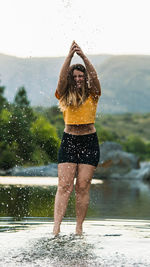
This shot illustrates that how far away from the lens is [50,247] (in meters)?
5.22

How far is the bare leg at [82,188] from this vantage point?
577 cm

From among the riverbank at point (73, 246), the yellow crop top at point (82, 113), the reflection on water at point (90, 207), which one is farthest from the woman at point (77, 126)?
the reflection on water at point (90, 207)

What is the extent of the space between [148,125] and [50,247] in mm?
98792

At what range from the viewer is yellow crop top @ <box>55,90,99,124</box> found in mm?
5703

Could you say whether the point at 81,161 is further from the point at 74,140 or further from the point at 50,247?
the point at 50,247

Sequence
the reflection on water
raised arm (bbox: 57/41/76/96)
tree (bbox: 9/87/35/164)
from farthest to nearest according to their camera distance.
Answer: tree (bbox: 9/87/35/164) → the reflection on water → raised arm (bbox: 57/41/76/96)

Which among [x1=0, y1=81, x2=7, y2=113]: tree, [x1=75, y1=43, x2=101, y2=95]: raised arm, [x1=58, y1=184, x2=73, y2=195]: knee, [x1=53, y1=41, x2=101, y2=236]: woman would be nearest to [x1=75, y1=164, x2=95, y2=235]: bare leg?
[x1=53, y1=41, x2=101, y2=236]: woman

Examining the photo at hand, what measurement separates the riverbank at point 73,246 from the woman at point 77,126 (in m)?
0.39

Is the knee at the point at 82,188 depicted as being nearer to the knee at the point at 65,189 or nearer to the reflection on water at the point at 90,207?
the knee at the point at 65,189

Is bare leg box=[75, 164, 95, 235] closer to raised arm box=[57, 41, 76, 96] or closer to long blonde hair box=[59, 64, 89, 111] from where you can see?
long blonde hair box=[59, 64, 89, 111]

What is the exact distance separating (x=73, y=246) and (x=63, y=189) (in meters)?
0.73

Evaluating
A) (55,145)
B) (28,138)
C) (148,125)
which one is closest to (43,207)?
(55,145)

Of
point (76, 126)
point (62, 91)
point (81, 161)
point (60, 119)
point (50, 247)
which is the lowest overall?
point (50, 247)

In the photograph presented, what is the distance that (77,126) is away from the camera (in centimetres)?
577
